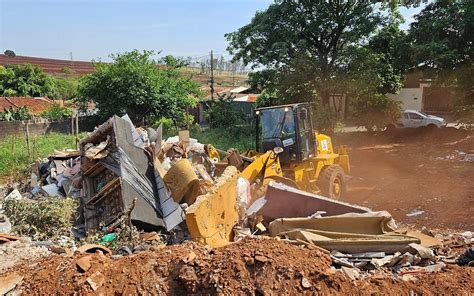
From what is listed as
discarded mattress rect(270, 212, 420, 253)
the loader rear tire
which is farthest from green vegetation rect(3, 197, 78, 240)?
the loader rear tire

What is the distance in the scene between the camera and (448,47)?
15.3 metres

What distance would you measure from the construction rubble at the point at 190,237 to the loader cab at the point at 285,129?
2.67ft

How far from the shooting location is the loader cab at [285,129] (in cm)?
841

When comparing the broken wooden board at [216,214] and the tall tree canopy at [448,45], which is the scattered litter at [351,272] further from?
the tall tree canopy at [448,45]

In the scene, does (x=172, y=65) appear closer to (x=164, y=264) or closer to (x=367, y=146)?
(x=367, y=146)

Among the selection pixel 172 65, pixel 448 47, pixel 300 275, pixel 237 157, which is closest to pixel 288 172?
pixel 237 157

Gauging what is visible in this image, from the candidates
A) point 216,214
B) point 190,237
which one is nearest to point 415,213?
point 216,214

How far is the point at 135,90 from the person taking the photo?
68.5 ft

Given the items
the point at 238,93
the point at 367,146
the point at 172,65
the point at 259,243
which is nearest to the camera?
the point at 259,243

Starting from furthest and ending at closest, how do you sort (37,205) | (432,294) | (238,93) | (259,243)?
(238,93), (37,205), (259,243), (432,294)

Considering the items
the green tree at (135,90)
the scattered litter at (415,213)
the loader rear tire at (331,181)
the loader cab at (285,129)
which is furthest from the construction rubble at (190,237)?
the green tree at (135,90)

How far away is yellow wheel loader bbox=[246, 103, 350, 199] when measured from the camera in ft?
26.7

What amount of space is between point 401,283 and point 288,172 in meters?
4.21

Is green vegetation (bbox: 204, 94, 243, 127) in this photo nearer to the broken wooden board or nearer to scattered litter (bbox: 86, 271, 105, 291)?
the broken wooden board
